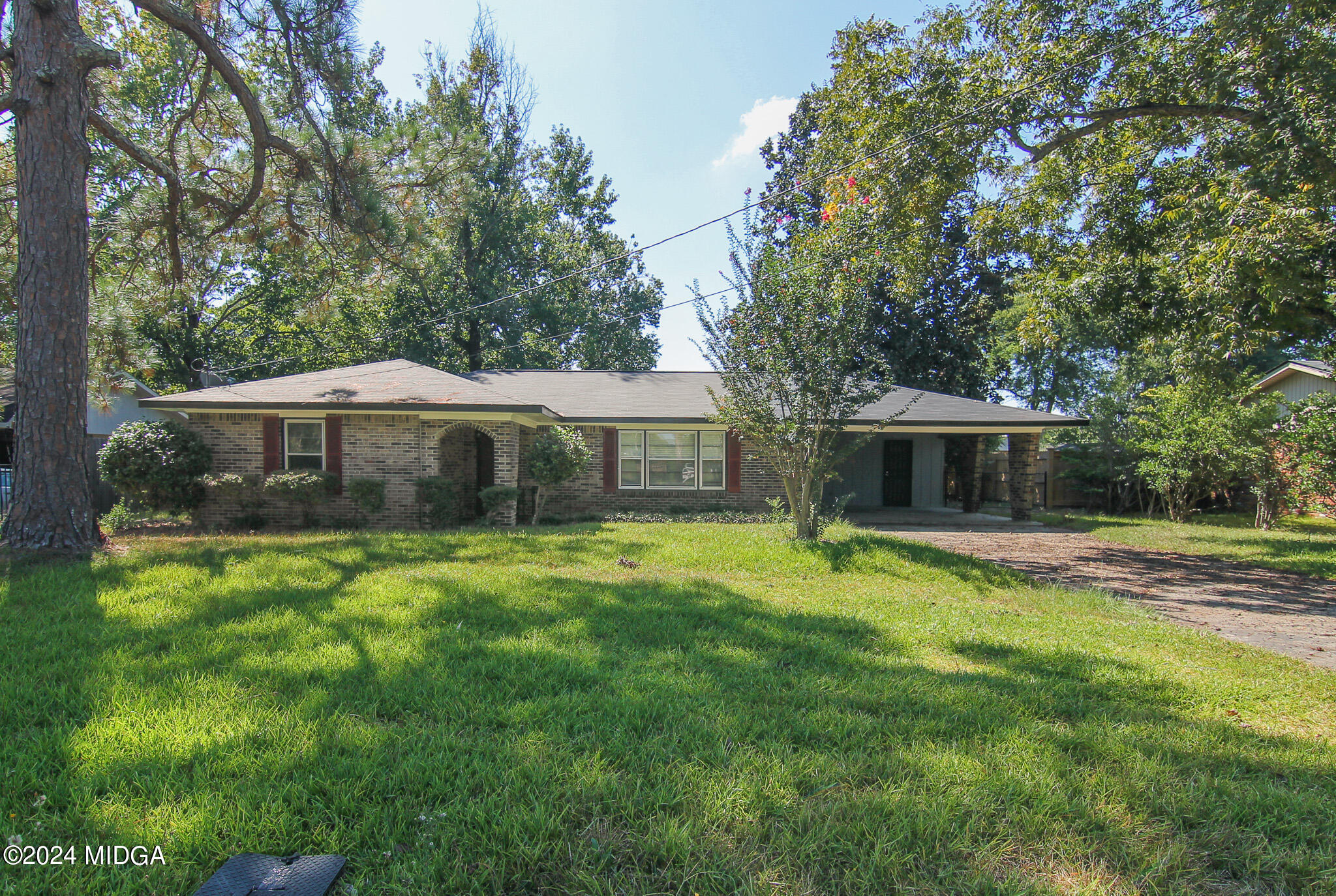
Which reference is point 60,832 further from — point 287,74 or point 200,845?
point 287,74

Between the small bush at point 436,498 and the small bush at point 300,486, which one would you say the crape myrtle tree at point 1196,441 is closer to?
the small bush at point 436,498

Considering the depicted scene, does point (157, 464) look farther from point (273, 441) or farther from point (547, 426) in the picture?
point (547, 426)

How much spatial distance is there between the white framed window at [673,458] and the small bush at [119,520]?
9.06 metres

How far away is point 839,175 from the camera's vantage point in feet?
35.7

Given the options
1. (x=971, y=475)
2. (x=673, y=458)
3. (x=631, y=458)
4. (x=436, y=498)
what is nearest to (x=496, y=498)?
(x=436, y=498)

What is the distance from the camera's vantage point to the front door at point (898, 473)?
1905 cm

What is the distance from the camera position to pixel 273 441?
12211mm

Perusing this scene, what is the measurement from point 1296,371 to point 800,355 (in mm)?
18657

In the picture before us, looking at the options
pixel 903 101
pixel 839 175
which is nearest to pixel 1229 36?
pixel 903 101

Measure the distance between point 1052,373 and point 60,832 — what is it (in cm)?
3591

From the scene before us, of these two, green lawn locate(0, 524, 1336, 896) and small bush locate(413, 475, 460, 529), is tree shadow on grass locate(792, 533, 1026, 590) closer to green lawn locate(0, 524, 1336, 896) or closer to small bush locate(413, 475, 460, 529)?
green lawn locate(0, 524, 1336, 896)

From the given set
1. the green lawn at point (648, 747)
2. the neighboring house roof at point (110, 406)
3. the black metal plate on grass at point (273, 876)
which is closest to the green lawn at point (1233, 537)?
the green lawn at point (648, 747)

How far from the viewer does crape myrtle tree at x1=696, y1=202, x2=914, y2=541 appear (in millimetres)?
8617

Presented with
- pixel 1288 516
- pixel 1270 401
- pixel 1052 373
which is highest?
pixel 1052 373
